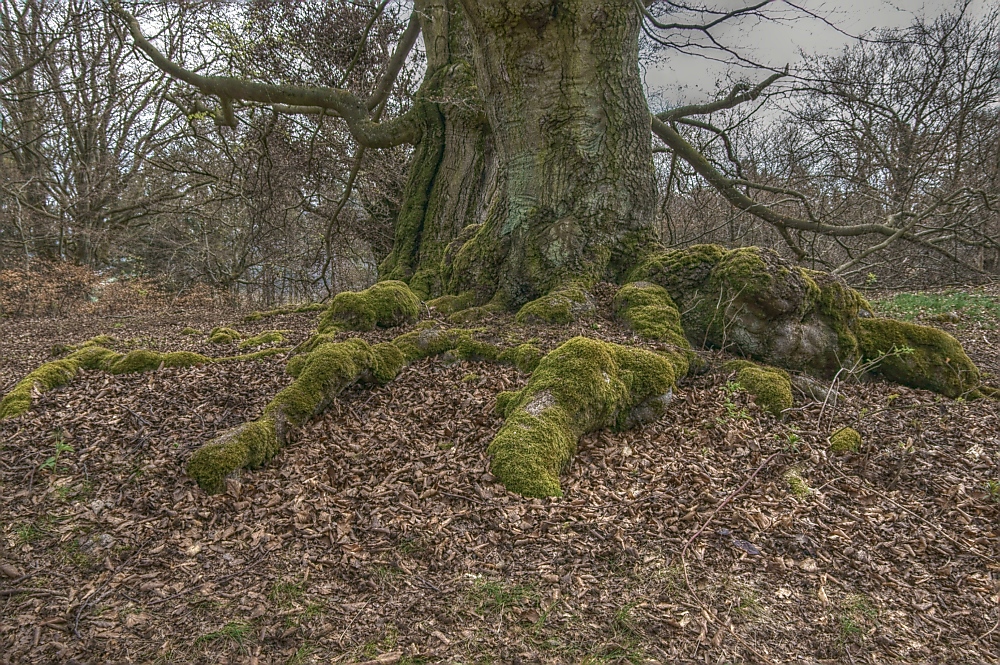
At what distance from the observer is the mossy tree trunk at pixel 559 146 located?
6223 millimetres

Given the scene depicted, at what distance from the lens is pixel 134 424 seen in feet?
15.2

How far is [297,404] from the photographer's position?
15.0 ft

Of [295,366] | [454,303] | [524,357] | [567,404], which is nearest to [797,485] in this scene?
[567,404]

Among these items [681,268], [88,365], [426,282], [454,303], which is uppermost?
[681,268]

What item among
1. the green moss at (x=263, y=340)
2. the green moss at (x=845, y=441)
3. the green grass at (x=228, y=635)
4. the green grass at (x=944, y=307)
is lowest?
→ the green grass at (x=228, y=635)

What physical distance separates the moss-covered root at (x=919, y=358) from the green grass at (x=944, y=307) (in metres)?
4.32

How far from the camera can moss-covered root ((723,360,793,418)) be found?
191 inches

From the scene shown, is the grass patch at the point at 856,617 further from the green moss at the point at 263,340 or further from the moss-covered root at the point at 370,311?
the green moss at the point at 263,340

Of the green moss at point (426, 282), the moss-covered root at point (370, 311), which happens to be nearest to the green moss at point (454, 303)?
the moss-covered root at point (370, 311)

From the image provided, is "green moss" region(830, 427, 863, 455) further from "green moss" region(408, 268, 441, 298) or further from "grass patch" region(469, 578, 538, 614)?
"green moss" region(408, 268, 441, 298)

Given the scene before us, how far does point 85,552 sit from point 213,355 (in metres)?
3.69

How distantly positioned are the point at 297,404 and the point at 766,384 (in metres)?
4.01

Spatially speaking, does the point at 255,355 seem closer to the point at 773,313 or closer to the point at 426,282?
the point at 426,282

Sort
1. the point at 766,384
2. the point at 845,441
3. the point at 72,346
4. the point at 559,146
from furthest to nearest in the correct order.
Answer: the point at 72,346 → the point at 559,146 → the point at 766,384 → the point at 845,441
